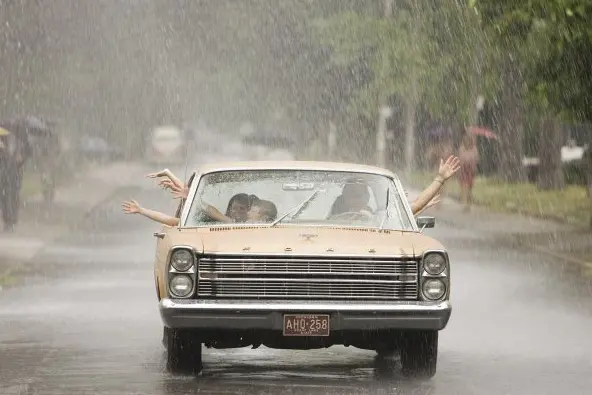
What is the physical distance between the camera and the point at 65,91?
61.5 m

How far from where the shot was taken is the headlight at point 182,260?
10.6 metres

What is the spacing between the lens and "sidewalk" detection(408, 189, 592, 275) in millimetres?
24219

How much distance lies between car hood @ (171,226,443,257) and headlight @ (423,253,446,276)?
0.07 metres

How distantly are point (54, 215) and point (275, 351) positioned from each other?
20.5 metres

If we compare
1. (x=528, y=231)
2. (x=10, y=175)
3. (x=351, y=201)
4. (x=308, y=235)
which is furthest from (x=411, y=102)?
(x=308, y=235)

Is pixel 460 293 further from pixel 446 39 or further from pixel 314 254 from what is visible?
pixel 446 39

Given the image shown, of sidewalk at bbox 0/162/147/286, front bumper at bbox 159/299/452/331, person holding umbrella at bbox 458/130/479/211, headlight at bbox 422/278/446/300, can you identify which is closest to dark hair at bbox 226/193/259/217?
front bumper at bbox 159/299/452/331

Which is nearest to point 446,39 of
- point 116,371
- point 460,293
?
point 460,293

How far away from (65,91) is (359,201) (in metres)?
50.5

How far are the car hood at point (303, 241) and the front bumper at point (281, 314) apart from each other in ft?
1.11

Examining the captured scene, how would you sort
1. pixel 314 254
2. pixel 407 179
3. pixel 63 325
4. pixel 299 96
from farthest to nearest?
pixel 299 96 → pixel 407 179 → pixel 63 325 → pixel 314 254

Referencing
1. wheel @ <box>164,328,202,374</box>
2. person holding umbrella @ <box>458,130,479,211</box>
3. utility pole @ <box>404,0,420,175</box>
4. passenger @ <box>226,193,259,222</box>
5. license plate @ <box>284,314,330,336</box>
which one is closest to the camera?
license plate @ <box>284,314,330,336</box>

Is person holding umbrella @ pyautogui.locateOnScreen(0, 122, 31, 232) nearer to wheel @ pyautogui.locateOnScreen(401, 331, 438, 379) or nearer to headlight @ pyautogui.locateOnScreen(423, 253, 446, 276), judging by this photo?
wheel @ pyautogui.locateOnScreen(401, 331, 438, 379)

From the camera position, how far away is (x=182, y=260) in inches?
420
